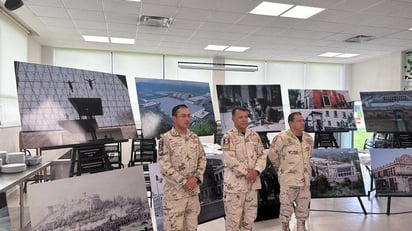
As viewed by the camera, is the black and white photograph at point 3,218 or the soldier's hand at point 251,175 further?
the black and white photograph at point 3,218

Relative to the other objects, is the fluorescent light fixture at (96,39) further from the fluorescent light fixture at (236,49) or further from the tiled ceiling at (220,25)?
the fluorescent light fixture at (236,49)

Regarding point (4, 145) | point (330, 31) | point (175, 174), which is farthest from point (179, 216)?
point (330, 31)

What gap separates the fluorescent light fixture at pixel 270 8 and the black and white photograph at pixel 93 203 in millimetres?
3494

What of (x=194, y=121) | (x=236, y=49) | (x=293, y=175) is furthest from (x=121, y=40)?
(x=293, y=175)

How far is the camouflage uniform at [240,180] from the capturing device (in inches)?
121

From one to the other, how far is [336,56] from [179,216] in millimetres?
8238

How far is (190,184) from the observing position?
279cm

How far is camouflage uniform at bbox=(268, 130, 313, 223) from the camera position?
3.41m

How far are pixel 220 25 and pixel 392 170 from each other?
3.90 m

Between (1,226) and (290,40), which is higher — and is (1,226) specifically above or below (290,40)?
below

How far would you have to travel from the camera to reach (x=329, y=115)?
5.15 meters

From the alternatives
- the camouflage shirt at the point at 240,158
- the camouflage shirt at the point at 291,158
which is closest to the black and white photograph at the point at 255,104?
the camouflage shirt at the point at 291,158

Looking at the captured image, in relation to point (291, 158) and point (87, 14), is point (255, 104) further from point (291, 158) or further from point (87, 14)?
point (87, 14)

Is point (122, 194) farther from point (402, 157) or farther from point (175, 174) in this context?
point (402, 157)
